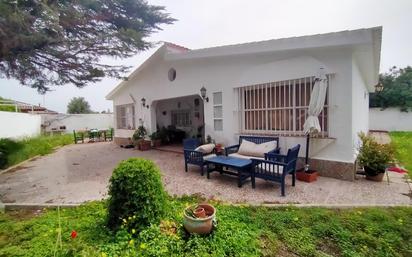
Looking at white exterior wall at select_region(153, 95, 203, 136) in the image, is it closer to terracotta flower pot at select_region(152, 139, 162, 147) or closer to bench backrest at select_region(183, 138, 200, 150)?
terracotta flower pot at select_region(152, 139, 162, 147)

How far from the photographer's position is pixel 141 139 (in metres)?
12.8

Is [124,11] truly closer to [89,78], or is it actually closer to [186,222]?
[89,78]

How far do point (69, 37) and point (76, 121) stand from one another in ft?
75.2

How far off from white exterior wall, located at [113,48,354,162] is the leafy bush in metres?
0.39

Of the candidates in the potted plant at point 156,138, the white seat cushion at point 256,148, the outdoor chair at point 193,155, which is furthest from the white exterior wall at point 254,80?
the outdoor chair at point 193,155

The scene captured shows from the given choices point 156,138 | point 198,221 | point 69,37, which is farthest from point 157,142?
point 198,221

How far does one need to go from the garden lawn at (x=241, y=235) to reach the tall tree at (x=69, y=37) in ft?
14.1

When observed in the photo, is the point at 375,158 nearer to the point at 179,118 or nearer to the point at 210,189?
the point at 210,189

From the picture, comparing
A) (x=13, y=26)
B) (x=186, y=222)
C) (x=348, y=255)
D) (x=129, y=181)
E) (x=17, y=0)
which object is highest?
(x=17, y=0)

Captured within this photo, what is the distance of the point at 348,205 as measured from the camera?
14.3 ft

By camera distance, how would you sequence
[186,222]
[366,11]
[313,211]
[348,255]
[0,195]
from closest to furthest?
[348,255] < [186,222] < [313,211] < [0,195] < [366,11]

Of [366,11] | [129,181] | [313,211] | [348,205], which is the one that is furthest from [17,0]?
[366,11]

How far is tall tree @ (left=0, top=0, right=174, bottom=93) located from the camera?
17.2 feet

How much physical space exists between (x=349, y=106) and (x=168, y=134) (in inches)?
393
